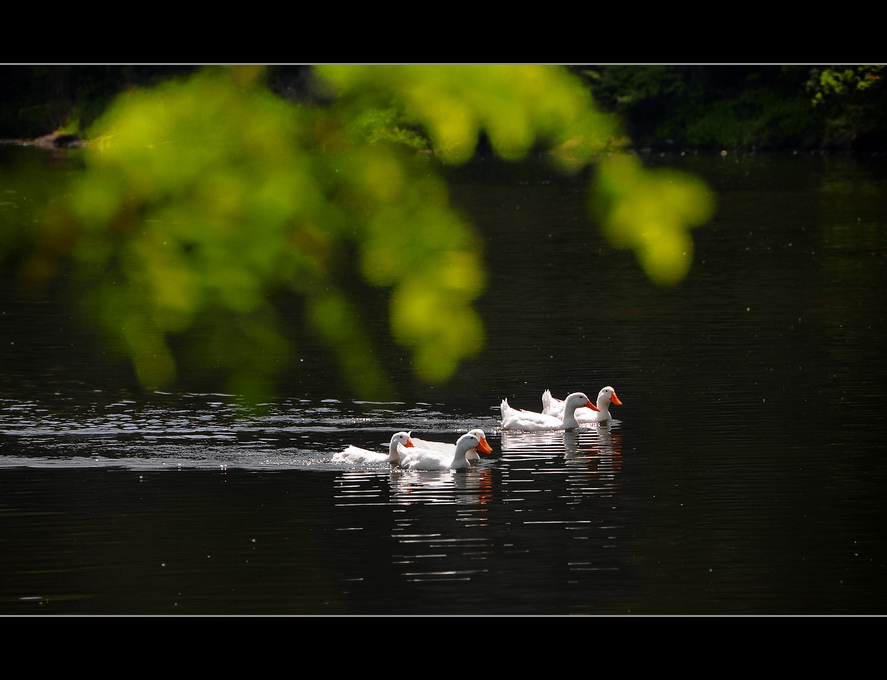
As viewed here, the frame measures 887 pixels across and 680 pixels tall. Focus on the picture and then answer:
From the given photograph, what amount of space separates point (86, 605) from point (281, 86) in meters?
5.93

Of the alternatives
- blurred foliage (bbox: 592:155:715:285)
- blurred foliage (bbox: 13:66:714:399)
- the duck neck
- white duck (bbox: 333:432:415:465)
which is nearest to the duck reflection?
white duck (bbox: 333:432:415:465)

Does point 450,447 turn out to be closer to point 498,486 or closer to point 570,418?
point 498,486

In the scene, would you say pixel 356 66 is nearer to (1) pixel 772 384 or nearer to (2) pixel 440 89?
(2) pixel 440 89

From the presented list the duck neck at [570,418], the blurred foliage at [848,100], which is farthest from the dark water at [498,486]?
the blurred foliage at [848,100]

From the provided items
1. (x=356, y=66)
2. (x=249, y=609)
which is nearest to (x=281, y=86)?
(x=356, y=66)

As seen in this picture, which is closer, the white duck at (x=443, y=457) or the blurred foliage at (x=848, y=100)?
the white duck at (x=443, y=457)

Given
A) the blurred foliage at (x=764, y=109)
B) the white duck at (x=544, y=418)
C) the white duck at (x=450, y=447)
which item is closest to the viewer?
the white duck at (x=450, y=447)

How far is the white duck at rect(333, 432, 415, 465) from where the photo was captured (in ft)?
46.5

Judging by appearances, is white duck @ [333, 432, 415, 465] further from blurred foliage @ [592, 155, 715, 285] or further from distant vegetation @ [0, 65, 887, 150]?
distant vegetation @ [0, 65, 887, 150]

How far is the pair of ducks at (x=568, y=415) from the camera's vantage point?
53.7 feet

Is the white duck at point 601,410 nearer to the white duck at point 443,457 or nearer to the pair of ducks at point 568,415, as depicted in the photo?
the pair of ducks at point 568,415

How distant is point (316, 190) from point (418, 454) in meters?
10.1

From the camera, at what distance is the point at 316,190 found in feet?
14.0

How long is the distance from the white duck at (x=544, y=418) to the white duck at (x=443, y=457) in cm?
196
